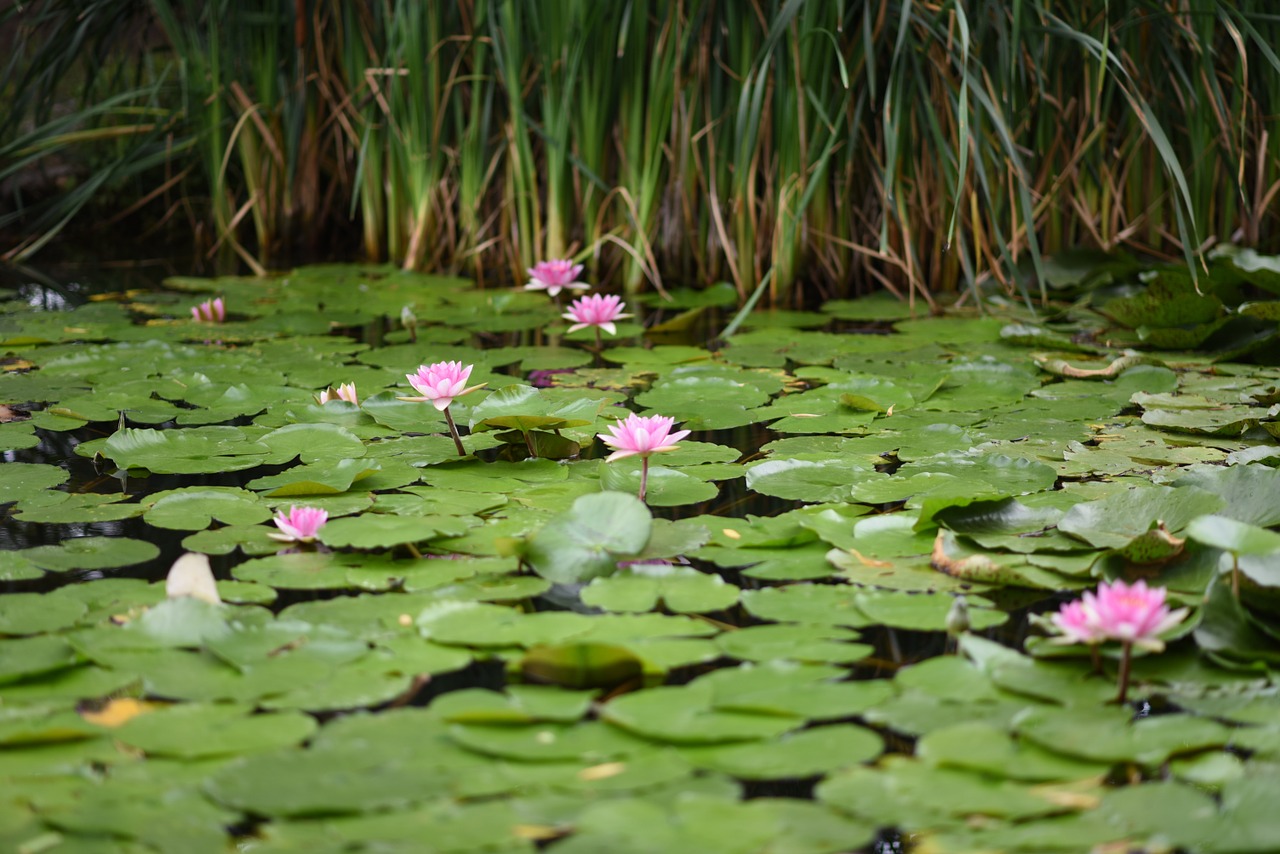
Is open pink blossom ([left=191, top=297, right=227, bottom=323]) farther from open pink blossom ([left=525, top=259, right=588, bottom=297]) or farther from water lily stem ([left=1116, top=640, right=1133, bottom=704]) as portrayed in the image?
water lily stem ([left=1116, top=640, right=1133, bottom=704])

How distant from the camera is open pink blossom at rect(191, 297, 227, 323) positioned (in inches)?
105

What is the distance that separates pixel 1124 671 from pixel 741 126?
5.49 ft

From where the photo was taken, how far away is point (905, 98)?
2.68m

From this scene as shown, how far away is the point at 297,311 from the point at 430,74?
0.81 meters

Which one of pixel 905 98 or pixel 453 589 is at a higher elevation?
pixel 905 98

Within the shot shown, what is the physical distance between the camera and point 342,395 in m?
1.86

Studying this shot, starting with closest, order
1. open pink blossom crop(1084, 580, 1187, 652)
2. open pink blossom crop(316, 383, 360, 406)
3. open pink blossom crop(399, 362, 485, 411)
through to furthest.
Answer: open pink blossom crop(1084, 580, 1187, 652)
open pink blossom crop(399, 362, 485, 411)
open pink blossom crop(316, 383, 360, 406)

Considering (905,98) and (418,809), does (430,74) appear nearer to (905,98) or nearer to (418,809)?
(905,98)

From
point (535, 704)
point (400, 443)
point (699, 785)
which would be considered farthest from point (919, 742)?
point (400, 443)

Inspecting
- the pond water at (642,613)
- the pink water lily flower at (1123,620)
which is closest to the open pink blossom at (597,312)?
the pond water at (642,613)

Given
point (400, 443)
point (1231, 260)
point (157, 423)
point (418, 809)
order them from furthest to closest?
1. point (1231, 260)
2. point (157, 423)
3. point (400, 443)
4. point (418, 809)

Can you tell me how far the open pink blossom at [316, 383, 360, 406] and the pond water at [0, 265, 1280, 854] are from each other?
0.03 m

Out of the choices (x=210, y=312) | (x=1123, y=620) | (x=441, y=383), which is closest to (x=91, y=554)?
(x=441, y=383)

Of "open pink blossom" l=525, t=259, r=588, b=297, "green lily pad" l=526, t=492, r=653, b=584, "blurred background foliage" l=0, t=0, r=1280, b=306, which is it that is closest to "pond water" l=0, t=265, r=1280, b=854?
"green lily pad" l=526, t=492, r=653, b=584
